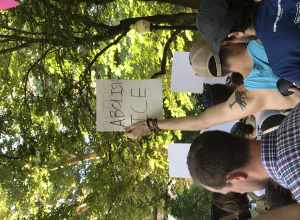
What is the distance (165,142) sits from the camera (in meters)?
7.06

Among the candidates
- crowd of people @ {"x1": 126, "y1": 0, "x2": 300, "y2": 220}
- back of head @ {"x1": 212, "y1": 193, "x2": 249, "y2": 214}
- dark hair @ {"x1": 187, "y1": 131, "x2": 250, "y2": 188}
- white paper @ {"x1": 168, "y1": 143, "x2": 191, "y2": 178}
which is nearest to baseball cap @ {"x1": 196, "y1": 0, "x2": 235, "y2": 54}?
crowd of people @ {"x1": 126, "y1": 0, "x2": 300, "y2": 220}

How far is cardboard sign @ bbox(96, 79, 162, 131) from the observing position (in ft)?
15.3

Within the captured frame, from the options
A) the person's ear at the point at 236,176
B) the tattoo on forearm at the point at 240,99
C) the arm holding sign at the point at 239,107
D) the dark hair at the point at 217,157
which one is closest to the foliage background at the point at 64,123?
the arm holding sign at the point at 239,107

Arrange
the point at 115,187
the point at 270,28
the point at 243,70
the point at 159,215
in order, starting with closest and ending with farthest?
the point at 270,28 < the point at 243,70 < the point at 115,187 < the point at 159,215

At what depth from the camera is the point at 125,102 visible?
477 cm

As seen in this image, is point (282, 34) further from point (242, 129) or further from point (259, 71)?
point (242, 129)

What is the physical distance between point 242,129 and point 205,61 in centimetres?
160

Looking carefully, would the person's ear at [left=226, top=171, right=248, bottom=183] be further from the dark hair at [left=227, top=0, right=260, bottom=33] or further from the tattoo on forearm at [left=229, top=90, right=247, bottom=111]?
the tattoo on forearm at [left=229, top=90, right=247, bottom=111]

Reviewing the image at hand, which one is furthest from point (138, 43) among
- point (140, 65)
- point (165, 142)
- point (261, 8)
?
point (261, 8)

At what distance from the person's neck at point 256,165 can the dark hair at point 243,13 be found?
0.67 m

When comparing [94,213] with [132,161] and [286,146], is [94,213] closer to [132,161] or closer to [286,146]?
[132,161]

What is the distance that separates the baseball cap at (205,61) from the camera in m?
3.12

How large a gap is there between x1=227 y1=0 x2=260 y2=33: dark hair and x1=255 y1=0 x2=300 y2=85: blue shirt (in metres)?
0.16

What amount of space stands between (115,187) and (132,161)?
17.2 inches
